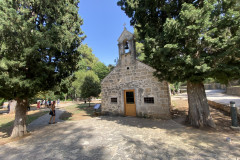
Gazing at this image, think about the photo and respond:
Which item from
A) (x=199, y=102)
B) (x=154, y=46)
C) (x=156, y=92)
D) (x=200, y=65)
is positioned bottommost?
(x=199, y=102)

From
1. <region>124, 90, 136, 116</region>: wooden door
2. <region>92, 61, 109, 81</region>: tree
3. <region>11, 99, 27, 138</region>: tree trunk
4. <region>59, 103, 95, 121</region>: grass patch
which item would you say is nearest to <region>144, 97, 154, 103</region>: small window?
<region>124, 90, 136, 116</region>: wooden door

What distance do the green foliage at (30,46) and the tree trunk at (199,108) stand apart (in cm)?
719

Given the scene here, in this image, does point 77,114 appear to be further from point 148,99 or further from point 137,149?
point 137,149

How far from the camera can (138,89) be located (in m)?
8.13

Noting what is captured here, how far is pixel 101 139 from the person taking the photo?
4.37m

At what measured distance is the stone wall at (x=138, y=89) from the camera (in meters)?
7.18

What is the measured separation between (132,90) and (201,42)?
5.40 m

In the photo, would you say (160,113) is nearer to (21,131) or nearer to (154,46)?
(154,46)

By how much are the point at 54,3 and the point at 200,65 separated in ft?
24.5

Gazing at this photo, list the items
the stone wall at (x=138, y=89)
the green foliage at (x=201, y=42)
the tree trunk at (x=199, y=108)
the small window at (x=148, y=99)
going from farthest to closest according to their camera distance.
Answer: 1. the small window at (x=148, y=99)
2. the stone wall at (x=138, y=89)
3. the tree trunk at (x=199, y=108)
4. the green foliage at (x=201, y=42)

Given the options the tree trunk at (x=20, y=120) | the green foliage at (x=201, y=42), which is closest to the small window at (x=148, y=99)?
the green foliage at (x=201, y=42)

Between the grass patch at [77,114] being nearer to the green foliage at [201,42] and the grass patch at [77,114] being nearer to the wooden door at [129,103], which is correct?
the wooden door at [129,103]

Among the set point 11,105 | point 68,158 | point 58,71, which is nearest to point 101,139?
point 68,158

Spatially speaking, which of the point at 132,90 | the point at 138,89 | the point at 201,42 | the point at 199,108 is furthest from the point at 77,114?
the point at 201,42
